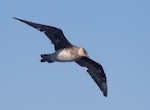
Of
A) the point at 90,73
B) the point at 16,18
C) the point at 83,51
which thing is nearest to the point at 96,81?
the point at 90,73

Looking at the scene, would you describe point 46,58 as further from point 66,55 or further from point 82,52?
point 82,52

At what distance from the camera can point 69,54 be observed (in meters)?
20.8

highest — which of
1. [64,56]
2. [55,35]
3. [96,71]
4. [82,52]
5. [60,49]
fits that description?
[55,35]

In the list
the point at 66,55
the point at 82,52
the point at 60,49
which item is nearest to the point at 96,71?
the point at 82,52

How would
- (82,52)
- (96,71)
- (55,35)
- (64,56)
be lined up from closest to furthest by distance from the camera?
(64,56)
(82,52)
(55,35)
(96,71)

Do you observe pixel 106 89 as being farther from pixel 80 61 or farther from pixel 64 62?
pixel 64 62

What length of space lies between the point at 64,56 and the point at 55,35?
4.33ft

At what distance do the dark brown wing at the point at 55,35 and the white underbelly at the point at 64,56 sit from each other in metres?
0.52

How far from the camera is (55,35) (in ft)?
70.4

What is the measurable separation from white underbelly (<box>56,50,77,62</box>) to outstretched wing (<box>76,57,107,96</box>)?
1.82 m

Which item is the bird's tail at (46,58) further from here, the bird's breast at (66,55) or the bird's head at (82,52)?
the bird's head at (82,52)

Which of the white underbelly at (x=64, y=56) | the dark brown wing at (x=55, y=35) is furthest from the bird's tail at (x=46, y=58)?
the dark brown wing at (x=55, y=35)

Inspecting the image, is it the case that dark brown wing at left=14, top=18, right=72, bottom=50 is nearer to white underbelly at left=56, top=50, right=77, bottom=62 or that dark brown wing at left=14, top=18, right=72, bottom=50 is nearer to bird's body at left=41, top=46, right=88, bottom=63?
bird's body at left=41, top=46, right=88, bottom=63

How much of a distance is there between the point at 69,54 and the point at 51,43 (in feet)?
4.49
